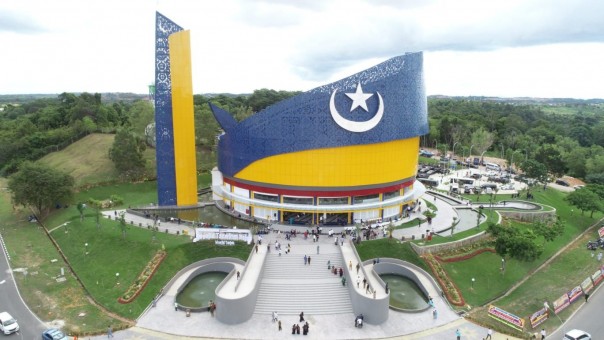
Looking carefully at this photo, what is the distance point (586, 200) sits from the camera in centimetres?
5447

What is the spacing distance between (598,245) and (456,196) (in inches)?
786

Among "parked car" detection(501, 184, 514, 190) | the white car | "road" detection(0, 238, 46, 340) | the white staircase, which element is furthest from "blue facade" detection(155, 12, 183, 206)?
"parked car" detection(501, 184, 514, 190)

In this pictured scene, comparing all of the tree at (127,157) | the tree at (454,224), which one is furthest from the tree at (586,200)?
the tree at (127,157)

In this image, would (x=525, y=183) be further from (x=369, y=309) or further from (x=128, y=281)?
(x=128, y=281)

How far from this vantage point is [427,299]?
34.3 meters

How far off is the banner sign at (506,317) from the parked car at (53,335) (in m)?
31.7

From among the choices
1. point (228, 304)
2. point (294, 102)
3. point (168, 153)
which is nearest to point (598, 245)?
point (294, 102)

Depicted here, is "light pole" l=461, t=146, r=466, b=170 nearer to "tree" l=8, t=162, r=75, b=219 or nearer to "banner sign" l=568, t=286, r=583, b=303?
"banner sign" l=568, t=286, r=583, b=303

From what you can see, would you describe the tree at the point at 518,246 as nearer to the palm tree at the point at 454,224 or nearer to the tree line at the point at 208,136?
the palm tree at the point at 454,224

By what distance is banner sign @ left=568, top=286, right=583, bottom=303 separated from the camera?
34125 mm

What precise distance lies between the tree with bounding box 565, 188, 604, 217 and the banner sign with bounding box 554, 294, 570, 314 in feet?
89.9

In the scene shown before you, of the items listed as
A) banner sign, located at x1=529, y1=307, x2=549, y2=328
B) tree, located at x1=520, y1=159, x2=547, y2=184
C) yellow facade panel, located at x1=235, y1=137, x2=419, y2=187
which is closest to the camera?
banner sign, located at x1=529, y1=307, x2=549, y2=328

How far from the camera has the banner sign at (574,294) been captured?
34.1 m

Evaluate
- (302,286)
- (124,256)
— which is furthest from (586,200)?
(124,256)
